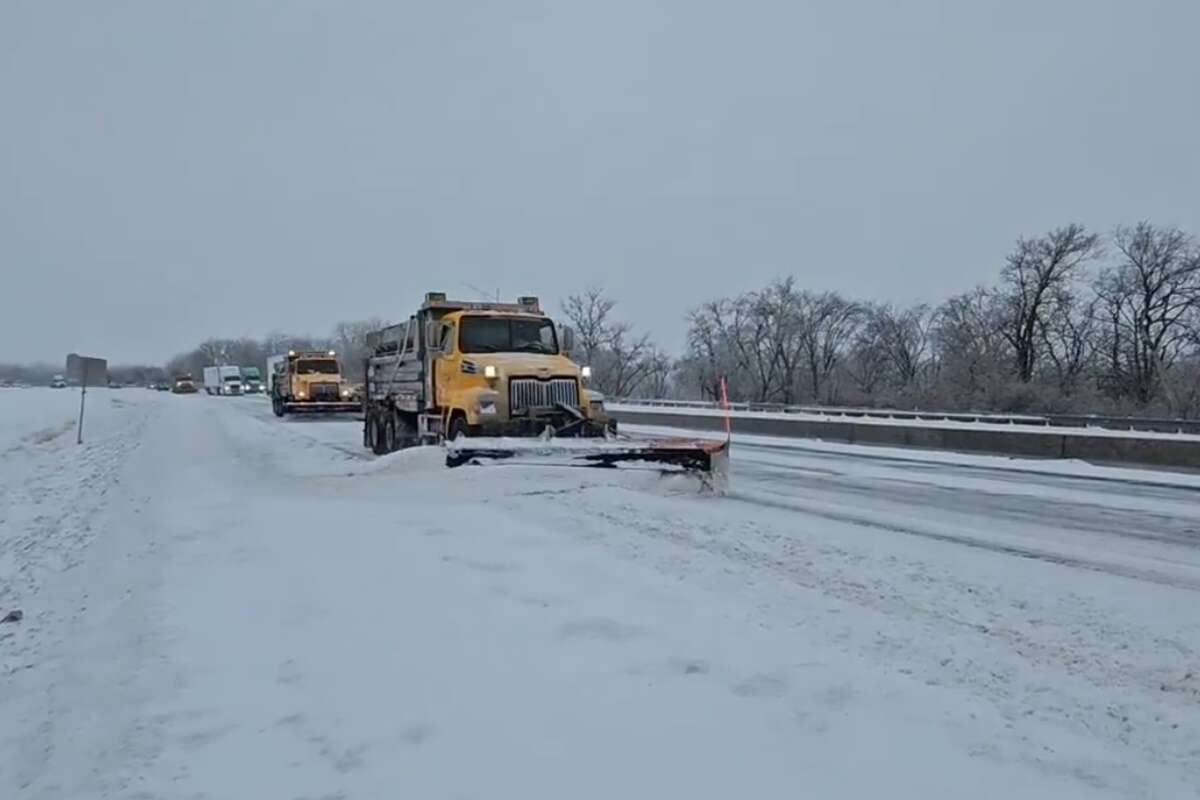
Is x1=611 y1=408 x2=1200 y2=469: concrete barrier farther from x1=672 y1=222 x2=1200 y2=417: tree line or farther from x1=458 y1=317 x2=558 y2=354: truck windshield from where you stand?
x1=672 y1=222 x2=1200 y2=417: tree line

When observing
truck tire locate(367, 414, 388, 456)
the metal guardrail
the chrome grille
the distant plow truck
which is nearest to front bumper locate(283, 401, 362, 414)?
the distant plow truck

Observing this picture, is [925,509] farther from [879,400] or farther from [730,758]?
[879,400]

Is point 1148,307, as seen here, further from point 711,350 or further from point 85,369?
point 85,369

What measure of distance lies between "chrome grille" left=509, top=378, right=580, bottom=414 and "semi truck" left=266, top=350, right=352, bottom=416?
2438 centimetres

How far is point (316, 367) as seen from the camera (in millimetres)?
37719

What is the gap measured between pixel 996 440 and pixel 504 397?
442 inches

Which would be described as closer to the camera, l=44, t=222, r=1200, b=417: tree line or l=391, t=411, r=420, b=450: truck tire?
l=391, t=411, r=420, b=450: truck tire

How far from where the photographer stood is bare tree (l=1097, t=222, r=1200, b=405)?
188 ft

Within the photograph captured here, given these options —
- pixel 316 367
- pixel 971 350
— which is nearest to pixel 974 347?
pixel 971 350

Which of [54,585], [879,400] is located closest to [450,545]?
[54,585]

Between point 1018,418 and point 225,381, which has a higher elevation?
point 225,381

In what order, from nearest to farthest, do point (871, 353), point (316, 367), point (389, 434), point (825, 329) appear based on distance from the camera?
point (389, 434), point (316, 367), point (871, 353), point (825, 329)

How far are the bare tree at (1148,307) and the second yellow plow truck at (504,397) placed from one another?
2002 inches

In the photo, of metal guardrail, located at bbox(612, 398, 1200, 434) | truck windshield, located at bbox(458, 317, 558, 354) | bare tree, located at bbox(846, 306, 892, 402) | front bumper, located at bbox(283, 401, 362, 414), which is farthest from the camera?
bare tree, located at bbox(846, 306, 892, 402)
